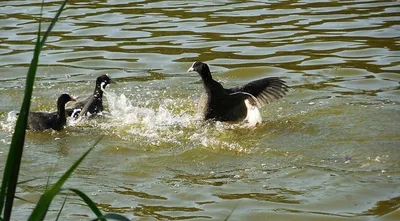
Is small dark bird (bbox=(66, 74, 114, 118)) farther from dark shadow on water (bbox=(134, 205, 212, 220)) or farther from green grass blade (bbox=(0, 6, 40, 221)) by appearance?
green grass blade (bbox=(0, 6, 40, 221))

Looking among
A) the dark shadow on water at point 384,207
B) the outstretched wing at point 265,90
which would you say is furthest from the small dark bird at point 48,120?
the dark shadow on water at point 384,207

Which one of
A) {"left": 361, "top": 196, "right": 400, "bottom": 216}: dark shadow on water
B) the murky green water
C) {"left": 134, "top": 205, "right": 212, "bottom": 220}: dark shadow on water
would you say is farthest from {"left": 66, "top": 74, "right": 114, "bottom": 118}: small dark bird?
{"left": 361, "top": 196, "right": 400, "bottom": 216}: dark shadow on water

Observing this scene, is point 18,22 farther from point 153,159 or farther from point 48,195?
point 48,195

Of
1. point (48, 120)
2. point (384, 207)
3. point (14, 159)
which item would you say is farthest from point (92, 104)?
point (14, 159)

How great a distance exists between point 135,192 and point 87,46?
5.85 m

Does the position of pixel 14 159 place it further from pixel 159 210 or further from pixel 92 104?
pixel 92 104

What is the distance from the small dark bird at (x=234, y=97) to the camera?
328 inches

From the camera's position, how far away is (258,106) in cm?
835

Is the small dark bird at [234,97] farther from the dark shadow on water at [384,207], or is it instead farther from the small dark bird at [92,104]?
the dark shadow on water at [384,207]

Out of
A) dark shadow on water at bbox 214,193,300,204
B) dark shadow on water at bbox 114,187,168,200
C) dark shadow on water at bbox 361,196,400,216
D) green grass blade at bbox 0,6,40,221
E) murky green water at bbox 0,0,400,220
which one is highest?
green grass blade at bbox 0,6,40,221

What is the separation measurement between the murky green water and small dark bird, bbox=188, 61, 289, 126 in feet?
0.75

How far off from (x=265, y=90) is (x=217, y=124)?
0.62 meters

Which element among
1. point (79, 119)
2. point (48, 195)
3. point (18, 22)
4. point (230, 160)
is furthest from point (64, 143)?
point (18, 22)

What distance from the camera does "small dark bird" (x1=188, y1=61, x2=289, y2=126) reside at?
8.32 meters
